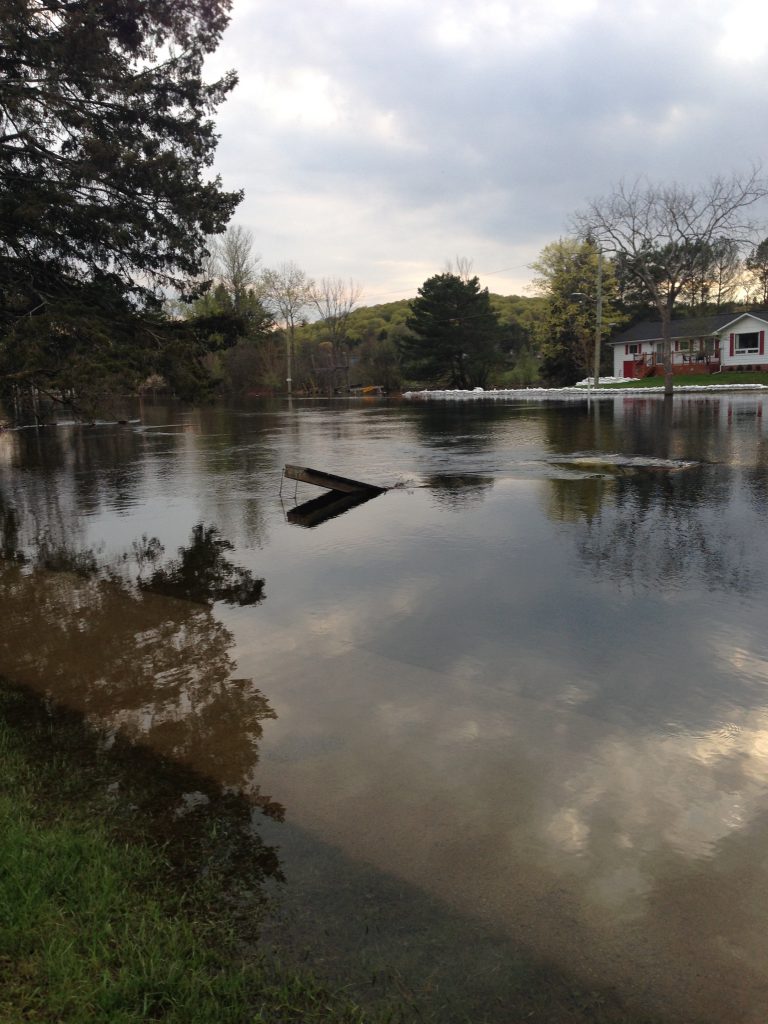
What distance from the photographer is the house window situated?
58.9 metres

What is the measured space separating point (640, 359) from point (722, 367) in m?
6.74

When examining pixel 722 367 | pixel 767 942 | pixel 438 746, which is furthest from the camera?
pixel 722 367

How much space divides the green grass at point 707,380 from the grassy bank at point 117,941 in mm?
52022

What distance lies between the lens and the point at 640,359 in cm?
6369

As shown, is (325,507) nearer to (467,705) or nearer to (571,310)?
(467,705)

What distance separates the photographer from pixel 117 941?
2.52 metres

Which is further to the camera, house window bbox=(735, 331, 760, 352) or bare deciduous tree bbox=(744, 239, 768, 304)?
bare deciduous tree bbox=(744, 239, 768, 304)

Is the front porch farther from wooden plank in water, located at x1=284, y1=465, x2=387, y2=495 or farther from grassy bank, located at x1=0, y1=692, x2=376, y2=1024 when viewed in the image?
grassy bank, located at x1=0, y1=692, x2=376, y2=1024

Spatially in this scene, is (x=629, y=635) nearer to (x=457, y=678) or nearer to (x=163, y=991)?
(x=457, y=678)

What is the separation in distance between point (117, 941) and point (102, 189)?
568 inches

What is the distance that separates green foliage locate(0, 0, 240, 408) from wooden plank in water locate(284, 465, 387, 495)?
284 centimetres

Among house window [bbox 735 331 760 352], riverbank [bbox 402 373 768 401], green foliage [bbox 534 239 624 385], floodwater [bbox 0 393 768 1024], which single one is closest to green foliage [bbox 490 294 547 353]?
green foliage [bbox 534 239 624 385]

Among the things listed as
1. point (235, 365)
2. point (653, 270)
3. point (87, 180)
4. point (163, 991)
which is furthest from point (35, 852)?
point (235, 365)

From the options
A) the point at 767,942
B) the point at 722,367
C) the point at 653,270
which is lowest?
the point at 767,942
